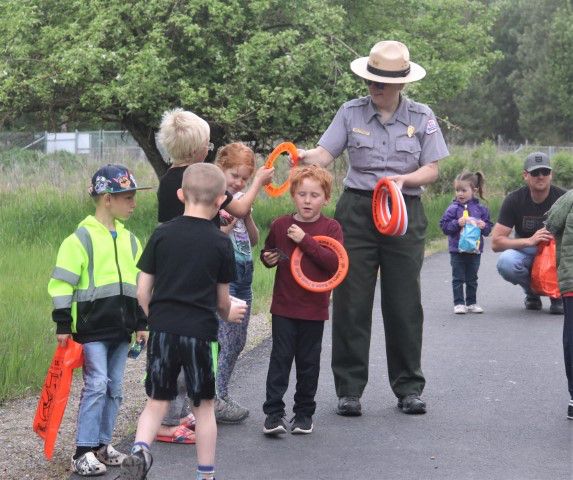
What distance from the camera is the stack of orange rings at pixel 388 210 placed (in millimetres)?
7168

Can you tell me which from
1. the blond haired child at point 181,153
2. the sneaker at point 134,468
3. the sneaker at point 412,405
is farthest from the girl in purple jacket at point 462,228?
the sneaker at point 134,468

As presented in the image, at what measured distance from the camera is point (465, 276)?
12453 mm

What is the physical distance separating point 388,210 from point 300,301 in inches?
36.5

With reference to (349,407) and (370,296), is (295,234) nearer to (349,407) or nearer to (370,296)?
(370,296)

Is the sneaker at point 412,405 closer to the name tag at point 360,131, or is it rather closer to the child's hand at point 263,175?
the name tag at point 360,131

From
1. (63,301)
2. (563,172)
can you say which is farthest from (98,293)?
(563,172)

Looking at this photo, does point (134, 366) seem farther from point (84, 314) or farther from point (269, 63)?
point (269, 63)

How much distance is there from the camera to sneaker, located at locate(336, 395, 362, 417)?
7.48m

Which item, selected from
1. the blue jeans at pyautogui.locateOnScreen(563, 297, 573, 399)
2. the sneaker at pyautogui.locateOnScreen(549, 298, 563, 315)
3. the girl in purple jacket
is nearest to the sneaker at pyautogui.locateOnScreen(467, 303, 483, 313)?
the girl in purple jacket

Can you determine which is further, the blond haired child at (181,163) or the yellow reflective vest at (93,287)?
the blond haired child at (181,163)

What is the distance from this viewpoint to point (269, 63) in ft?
60.4

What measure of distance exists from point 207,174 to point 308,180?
4.97ft

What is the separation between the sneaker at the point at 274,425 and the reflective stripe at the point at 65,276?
1497 mm

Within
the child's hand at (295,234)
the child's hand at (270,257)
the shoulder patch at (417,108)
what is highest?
the shoulder patch at (417,108)
